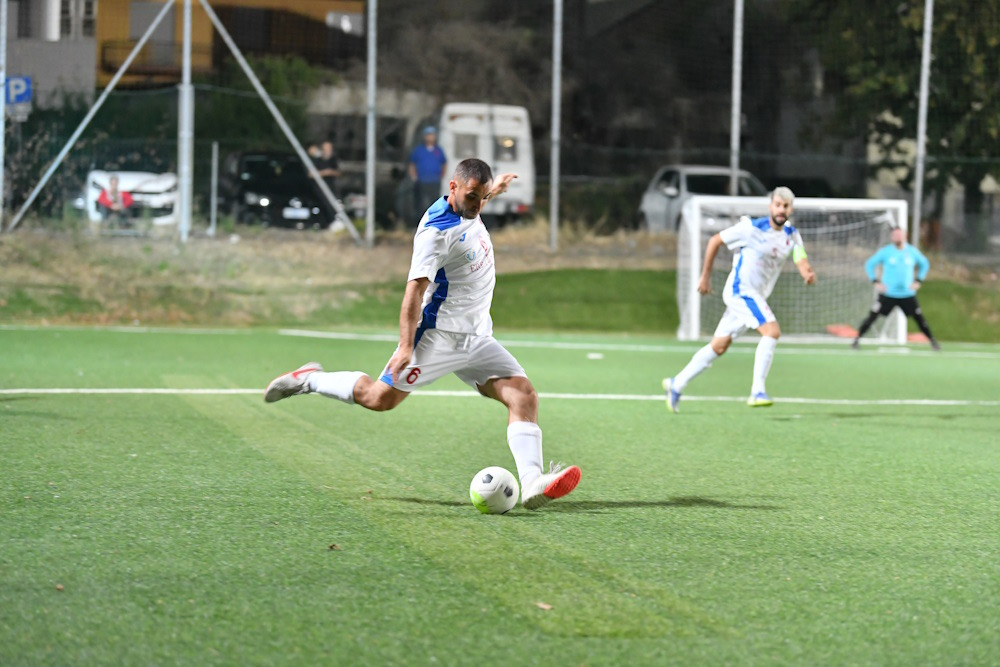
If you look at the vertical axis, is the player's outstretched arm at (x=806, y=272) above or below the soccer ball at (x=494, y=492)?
above

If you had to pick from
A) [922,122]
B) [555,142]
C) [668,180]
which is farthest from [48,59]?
[922,122]

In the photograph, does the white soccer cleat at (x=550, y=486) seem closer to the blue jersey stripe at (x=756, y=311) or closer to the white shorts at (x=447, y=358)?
the white shorts at (x=447, y=358)

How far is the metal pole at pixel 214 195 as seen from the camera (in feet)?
70.9

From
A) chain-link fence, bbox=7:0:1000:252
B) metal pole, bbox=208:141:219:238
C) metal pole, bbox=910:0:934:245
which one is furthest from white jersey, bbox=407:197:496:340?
metal pole, bbox=910:0:934:245

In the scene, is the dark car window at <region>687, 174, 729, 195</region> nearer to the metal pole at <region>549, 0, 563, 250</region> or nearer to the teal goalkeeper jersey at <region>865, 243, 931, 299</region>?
the metal pole at <region>549, 0, 563, 250</region>

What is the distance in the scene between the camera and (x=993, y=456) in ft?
29.0

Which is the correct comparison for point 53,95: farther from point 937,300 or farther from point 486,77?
point 937,300

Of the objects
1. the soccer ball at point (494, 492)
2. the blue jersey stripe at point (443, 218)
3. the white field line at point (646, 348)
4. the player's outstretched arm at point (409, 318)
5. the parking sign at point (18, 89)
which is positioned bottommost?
the white field line at point (646, 348)

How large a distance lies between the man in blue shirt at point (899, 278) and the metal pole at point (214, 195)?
1050 centimetres

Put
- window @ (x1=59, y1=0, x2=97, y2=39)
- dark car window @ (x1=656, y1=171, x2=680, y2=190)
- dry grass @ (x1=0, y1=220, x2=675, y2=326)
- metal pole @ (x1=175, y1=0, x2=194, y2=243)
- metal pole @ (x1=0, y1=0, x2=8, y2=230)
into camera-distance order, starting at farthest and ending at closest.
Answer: dark car window @ (x1=656, y1=171, x2=680, y2=190), window @ (x1=59, y1=0, x2=97, y2=39), metal pole @ (x1=175, y1=0, x2=194, y2=243), metal pole @ (x1=0, y1=0, x2=8, y2=230), dry grass @ (x1=0, y1=220, x2=675, y2=326)

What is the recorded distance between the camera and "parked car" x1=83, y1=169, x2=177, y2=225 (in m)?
21.3

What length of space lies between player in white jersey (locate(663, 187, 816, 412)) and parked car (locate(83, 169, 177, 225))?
12.8 metres

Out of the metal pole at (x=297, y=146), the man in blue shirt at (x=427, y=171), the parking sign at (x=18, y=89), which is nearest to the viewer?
the parking sign at (x=18, y=89)

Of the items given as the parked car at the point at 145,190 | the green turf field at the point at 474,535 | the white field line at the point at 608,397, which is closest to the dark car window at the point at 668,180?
the parked car at the point at 145,190
